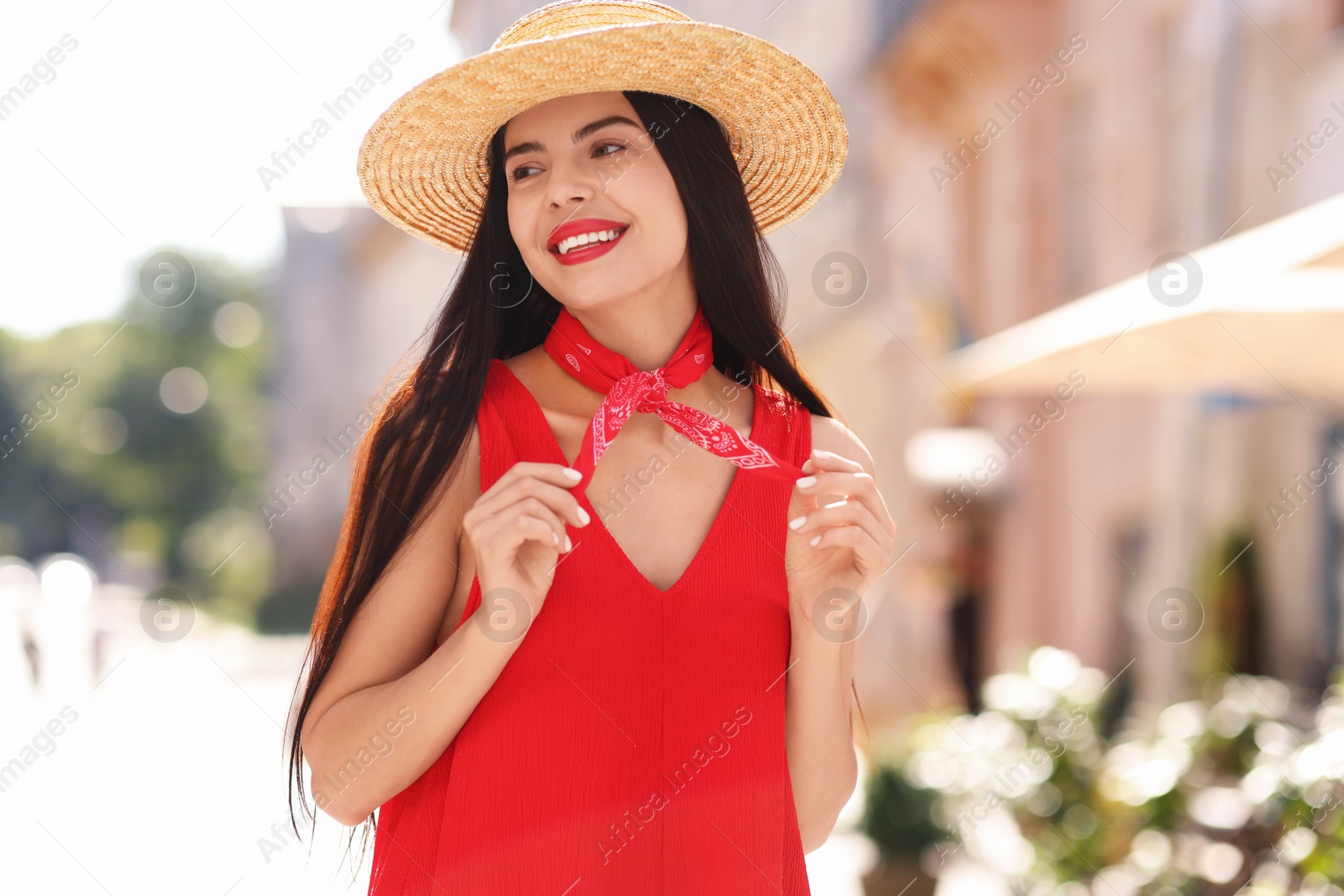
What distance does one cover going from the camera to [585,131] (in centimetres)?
208

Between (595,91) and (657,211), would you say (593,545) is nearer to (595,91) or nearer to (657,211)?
(657,211)

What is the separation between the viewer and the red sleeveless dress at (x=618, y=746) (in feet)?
6.04

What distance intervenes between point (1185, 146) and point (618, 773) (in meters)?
9.08

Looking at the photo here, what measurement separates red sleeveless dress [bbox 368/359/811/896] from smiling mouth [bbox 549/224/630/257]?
0.86ft

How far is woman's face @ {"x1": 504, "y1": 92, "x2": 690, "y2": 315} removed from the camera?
2.03 meters

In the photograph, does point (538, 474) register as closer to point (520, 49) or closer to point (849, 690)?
point (520, 49)

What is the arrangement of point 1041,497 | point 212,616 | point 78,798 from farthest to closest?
point 212,616, point 1041,497, point 78,798

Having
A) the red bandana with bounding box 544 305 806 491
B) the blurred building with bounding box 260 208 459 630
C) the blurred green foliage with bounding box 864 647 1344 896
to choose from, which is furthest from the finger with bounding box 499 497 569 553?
the blurred building with bounding box 260 208 459 630

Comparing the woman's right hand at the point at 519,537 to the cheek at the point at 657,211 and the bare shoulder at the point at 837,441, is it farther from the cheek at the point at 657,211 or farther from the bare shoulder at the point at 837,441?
the bare shoulder at the point at 837,441

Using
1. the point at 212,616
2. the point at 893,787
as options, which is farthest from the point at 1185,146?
the point at 212,616

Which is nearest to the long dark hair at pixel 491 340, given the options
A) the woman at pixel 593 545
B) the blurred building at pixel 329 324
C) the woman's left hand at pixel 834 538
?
the woman at pixel 593 545

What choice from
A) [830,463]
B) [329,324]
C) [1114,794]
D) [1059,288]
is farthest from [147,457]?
[830,463]

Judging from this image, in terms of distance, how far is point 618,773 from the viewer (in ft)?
6.20

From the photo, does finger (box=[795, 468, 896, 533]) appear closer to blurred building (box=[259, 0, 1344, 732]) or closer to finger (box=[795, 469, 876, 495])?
finger (box=[795, 469, 876, 495])
